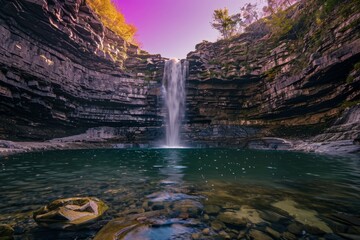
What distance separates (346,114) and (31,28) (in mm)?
35620

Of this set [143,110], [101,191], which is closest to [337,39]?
[101,191]

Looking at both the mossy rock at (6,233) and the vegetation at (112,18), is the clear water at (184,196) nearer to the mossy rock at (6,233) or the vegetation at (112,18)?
the mossy rock at (6,233)

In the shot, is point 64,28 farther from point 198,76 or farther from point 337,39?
point 337,39

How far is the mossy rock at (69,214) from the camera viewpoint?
11.4ft

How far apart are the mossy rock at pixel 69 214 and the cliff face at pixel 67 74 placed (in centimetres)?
2389

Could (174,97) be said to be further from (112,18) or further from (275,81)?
(112,18)

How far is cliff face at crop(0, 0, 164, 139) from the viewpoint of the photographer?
2112 cm

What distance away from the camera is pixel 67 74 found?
26.8 m

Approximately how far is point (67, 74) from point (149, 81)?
43.1 ft

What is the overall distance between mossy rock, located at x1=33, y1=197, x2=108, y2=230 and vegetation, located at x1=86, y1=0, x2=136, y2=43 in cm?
3683

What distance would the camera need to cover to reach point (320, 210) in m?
4.17

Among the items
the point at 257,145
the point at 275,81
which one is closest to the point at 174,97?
the point at 257,145

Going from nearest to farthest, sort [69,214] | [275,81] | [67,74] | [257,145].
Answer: [69,214], [257,145], [67,74], [275,81]

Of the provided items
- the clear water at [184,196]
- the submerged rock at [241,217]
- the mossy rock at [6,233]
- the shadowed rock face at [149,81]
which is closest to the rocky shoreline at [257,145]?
the shadowed rock face at [149,81]
